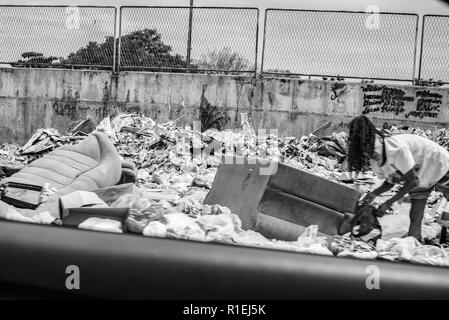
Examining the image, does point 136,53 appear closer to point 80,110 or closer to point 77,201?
point 80,110

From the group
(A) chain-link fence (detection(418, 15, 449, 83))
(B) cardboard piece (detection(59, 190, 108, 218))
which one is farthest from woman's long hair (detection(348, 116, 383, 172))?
(A) chain-link fence (detection(418, 15, 449, 83))

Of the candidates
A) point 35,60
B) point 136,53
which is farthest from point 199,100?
point 35,60

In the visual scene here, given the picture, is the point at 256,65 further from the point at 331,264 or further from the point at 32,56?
the point at 331,264

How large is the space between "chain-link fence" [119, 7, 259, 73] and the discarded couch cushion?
8535 millimetres

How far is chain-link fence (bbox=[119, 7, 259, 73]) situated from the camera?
41.9 feet

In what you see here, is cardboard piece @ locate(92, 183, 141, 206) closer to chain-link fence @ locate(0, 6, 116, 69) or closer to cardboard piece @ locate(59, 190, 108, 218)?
cardboard piece @ locate(59, 190, 108, 218)

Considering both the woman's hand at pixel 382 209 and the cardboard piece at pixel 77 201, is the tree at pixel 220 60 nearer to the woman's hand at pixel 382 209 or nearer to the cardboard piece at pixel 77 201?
the woman's hand at pixel 382 209

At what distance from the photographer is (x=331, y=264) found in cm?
199

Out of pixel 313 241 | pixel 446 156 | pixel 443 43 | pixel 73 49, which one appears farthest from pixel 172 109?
pixel 313 241

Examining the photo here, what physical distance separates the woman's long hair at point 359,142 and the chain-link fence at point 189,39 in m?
8.83

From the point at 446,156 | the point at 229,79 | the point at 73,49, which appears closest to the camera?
the point at 446,156

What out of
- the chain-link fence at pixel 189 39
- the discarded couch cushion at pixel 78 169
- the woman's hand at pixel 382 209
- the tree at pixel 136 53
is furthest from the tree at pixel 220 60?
the woman's hand at pixel 382 209
